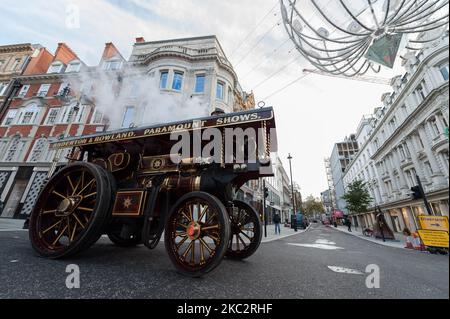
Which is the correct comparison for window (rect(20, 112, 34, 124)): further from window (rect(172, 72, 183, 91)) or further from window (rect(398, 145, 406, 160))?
window (rect(398, 145, 406, 160))

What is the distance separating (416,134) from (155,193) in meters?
3.46

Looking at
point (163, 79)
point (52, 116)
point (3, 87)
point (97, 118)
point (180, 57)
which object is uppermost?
point (3, 87)

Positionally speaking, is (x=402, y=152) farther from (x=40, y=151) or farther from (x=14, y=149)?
(x=14, y=149)

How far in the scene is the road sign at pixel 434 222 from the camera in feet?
2.97

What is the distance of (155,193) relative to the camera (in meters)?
3.38

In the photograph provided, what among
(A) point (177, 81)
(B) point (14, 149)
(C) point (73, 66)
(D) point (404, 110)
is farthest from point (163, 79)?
(B) point (14, 149)

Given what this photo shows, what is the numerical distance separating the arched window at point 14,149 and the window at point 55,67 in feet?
28.5

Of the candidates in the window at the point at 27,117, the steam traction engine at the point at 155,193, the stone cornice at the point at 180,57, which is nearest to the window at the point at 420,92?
the steam traction engine at the point at 155,193

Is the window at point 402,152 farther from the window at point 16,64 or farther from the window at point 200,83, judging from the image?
the window at point 16,64

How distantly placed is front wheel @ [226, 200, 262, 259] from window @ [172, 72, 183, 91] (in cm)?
1359
